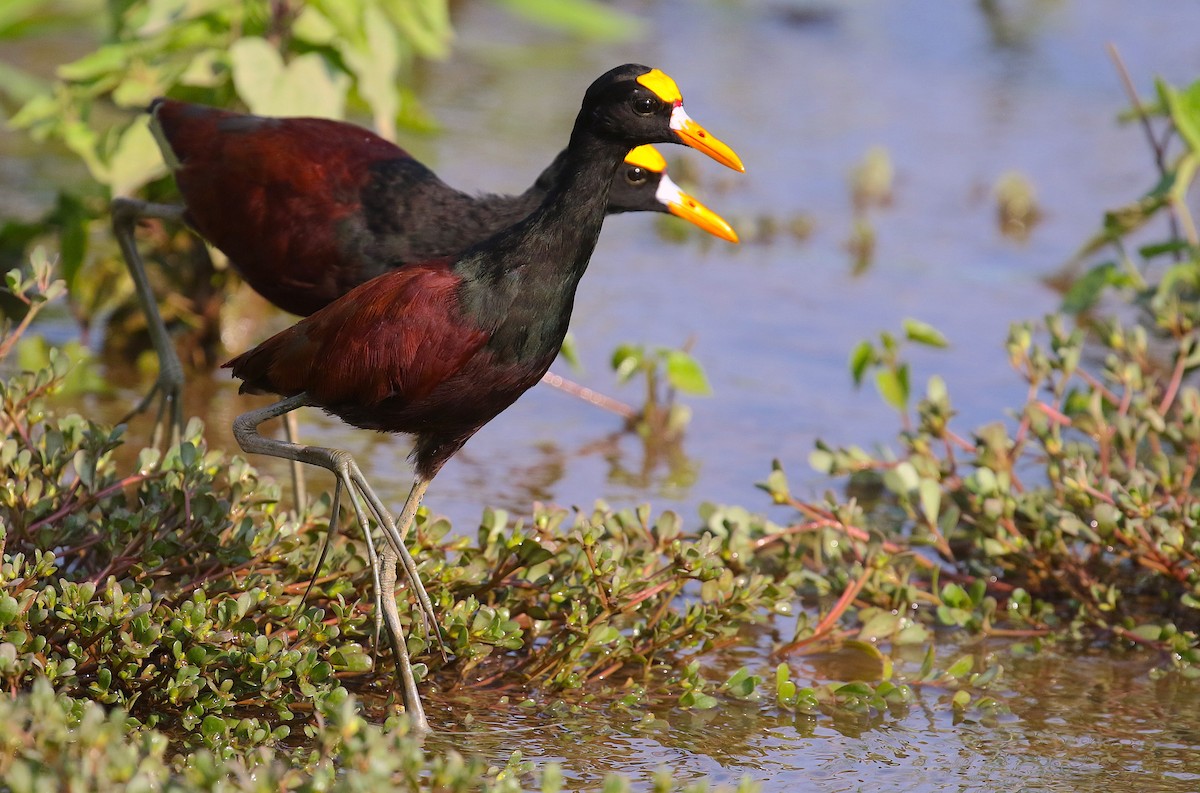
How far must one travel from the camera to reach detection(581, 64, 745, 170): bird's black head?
3566 millimetres

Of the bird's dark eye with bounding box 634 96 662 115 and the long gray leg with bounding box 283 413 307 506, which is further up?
the bird's dark eye with bounding box 634 96 662 115

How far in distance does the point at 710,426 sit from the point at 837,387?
64cm

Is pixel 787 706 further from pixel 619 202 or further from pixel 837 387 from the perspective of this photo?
pixel 837 387

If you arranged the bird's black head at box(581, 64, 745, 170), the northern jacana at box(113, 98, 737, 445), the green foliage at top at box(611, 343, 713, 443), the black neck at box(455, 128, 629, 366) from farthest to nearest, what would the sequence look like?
the green foliage at top at box(611, 343, 713, 443) → the northern jacana at box(113, 98, 737, 445) → the bird's black head at box(581, 64, 745, 170) → the black neck at box(455, 128, 629, 366)

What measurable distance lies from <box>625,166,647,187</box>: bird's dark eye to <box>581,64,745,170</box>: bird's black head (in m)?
0.97

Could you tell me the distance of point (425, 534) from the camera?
3643 mm

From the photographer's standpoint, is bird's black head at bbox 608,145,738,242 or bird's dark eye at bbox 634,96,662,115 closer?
bird's dark eye at bbox 634,96,662,115

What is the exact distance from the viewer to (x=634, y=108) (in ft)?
11.8

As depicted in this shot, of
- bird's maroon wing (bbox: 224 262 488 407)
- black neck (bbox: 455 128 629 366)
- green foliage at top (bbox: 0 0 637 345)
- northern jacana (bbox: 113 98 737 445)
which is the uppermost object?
green foliage at top (bbox: 0 0 637 345)

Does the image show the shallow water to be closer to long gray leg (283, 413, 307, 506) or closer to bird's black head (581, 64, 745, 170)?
long gray leg (283, 413, 307, 506)

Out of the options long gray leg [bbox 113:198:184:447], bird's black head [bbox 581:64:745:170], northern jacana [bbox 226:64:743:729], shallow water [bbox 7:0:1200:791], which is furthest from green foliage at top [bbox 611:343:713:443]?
northern jacana [bbox 226:64:743:729]

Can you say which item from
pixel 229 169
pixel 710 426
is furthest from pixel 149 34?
pixel 710 426

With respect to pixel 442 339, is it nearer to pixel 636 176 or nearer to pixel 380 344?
pixel 380 344

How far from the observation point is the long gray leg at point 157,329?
14.6ft
